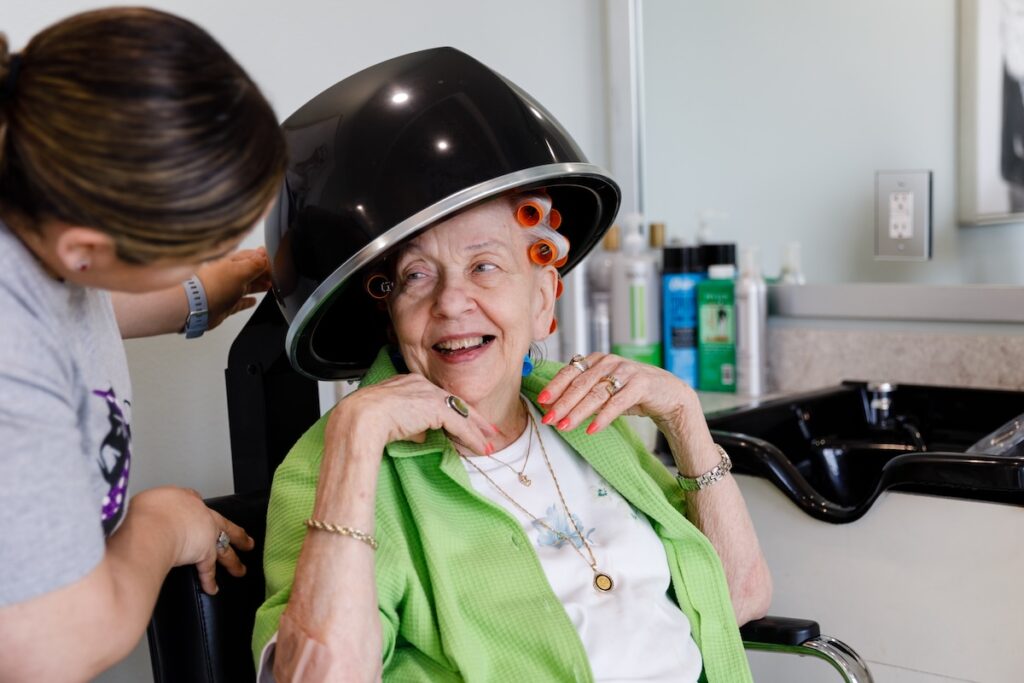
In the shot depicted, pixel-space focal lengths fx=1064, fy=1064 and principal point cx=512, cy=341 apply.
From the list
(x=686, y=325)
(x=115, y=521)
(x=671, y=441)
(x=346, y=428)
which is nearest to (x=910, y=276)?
(x=686, y=325)

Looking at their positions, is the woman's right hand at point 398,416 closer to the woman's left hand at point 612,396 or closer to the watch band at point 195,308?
the woman's left hand at point 612,396

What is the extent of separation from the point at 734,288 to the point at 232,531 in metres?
1.31

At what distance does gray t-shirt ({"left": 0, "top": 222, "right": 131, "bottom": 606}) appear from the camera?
84 centimetres

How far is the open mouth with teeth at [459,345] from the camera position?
1.33m

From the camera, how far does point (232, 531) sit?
128cm

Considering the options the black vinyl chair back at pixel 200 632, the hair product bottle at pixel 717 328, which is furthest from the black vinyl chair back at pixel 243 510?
the hair product bottle at pixel 717 328

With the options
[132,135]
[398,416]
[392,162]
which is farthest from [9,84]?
[398,416]

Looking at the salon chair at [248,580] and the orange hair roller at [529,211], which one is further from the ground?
the orange hair roller at [529,211]

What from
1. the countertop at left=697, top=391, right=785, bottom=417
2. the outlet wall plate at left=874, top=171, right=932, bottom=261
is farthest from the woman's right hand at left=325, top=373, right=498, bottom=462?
the outlet wall plate at left=874, top=171, right=932, bottom=261

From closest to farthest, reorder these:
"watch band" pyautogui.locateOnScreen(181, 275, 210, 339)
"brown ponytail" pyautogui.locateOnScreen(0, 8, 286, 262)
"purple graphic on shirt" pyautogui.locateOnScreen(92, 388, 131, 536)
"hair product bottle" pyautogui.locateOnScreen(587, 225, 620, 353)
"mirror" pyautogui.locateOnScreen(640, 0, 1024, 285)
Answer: "brown ponytail" pyautogui.locateOnScreen(0, 8, 286, 262), "purple graphic on shirt" pyautogui.locateOnScreen(92, 388, 131, 536), "watch band" pyautogui.locateOnScreen(181, 275, 210, 339), "mirror" pyautogui.locateOnScreen(640, 0, 1024, 285), "hair product bottle" pyautogui.locateOnScreen(587, 225, 620, 353)

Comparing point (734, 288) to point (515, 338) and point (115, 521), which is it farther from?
point (115, 521)

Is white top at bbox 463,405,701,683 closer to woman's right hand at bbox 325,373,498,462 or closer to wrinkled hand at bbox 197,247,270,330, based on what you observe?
woman's right hand at bbox 325,373,498,462

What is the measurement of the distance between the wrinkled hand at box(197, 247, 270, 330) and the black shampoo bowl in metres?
0.78

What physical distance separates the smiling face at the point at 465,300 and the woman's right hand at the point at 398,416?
63 millimetres
